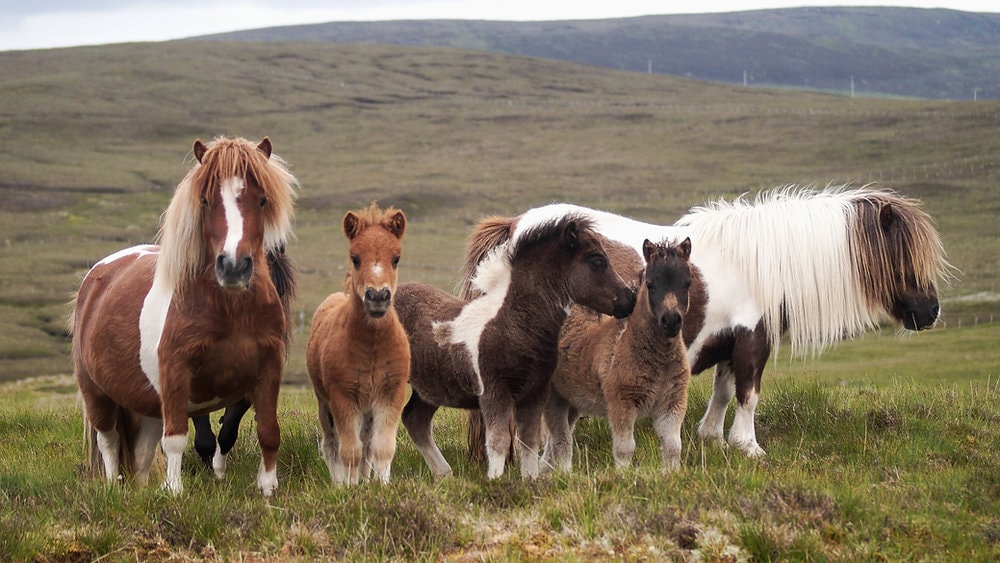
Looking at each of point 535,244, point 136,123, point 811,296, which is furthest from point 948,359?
point 136,123

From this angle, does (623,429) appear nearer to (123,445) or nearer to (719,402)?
(719,402)

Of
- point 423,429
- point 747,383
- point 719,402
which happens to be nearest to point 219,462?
point 423,429

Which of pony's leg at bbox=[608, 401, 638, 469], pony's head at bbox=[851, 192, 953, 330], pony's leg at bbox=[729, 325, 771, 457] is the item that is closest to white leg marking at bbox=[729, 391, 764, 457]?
pony's leg at bbox=[729, 325, 771, 457]

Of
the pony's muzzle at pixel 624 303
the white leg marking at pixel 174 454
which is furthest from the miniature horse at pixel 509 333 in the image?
the white leg marking at pixel 174 454

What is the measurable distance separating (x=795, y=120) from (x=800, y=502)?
392 feet

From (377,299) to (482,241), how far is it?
10.3ft

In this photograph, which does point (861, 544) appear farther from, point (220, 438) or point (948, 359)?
point (948, 359)

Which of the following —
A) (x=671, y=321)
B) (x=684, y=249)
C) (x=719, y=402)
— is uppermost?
(x=684, y=249)

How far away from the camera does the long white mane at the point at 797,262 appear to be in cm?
949

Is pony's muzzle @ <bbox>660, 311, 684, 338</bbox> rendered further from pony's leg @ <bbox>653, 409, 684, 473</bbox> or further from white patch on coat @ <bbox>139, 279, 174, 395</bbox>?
white patch on coat @ <bbox>139, 279, 174, 395</bbox>

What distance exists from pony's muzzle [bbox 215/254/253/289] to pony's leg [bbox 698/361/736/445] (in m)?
4.64

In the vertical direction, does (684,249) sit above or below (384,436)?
above

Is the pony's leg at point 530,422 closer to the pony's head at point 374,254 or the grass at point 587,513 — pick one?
the grass at point 587,513

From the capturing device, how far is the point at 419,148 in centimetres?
11275
